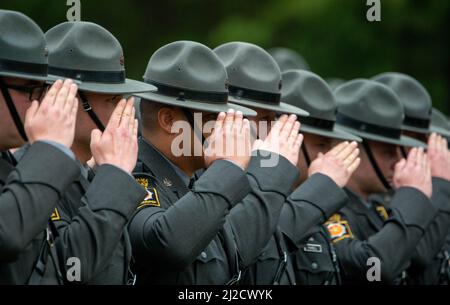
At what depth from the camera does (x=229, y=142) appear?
4812 mm

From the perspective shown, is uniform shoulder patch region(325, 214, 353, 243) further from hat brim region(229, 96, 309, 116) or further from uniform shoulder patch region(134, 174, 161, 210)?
uniform shoulder patch region(134, 174, 161, 210)

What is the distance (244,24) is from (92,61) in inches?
443

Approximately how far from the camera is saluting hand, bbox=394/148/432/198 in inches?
257

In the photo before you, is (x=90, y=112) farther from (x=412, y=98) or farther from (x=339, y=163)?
(x=412, y=98)

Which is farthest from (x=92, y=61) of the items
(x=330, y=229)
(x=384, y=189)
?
(x=384, y=189)

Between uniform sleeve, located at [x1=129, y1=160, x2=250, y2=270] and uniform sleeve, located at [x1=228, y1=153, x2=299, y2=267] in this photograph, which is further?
uniform sleeve, located at [x1=228, y1=153, x2=299, y2=267]

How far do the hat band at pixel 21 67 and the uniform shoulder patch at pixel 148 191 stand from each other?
0.73 m

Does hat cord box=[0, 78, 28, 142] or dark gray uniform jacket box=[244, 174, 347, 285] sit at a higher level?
hat cord box=[0, 78, 28, 142]

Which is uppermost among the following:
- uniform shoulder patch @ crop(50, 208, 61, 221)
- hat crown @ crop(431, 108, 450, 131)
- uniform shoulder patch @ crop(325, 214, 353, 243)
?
uniform shoulder patch @ crop(50, 208, 61, 221)

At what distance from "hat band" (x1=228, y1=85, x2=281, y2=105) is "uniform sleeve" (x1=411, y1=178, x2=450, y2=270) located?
1645 millimetres

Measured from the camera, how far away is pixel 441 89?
53.2 feet

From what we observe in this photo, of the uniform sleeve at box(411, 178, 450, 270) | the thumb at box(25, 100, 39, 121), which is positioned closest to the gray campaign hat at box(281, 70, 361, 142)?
the uniform sleeve at box(411, 178, 450, 270)

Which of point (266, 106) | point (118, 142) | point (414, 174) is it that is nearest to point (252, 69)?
point (266, 106)

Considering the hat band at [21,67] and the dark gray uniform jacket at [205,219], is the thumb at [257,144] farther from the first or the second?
the hat band at [21,67]
